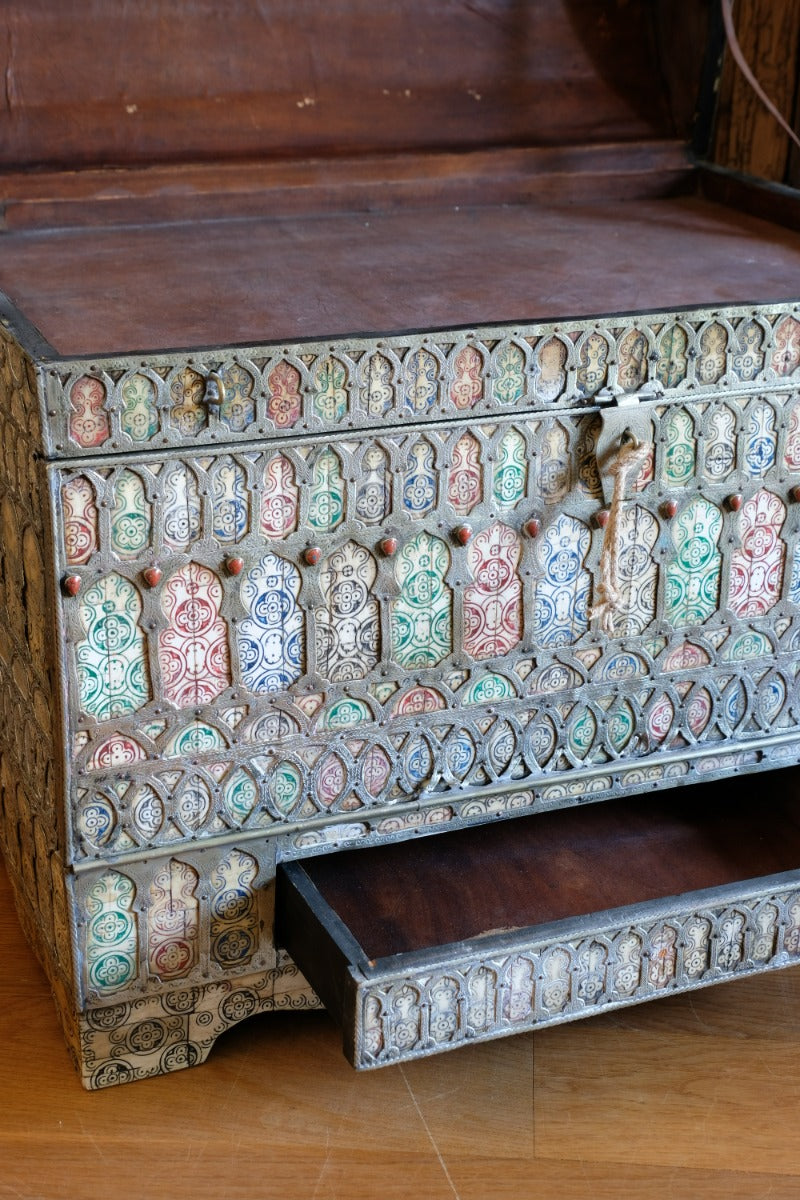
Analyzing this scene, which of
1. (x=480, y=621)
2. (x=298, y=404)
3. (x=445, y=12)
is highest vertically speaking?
(x=445, y=12)

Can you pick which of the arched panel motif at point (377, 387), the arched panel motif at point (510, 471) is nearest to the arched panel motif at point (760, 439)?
the arched panel motif at point (510, 471)

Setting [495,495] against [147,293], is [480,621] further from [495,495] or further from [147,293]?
[147,293]

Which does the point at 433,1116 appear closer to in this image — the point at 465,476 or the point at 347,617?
the point at 347,617

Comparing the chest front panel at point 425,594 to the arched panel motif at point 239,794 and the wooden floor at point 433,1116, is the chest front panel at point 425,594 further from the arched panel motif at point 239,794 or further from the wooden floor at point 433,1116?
the wooden floor at point 433,1116

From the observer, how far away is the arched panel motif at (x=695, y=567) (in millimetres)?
1571

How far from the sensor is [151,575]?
1362 millimetres

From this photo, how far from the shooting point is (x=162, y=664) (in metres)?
1.41

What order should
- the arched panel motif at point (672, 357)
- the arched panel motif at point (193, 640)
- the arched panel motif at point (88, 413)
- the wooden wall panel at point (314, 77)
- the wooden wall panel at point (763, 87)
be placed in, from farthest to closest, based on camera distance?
the wooden wall panel at point (763, 87) < the wooden wall panel at point (314, 77) < the arched panel motif at point (672, 357) < the arched panel motif at point (193, 640) < the arched panel motif at point (88, 413)

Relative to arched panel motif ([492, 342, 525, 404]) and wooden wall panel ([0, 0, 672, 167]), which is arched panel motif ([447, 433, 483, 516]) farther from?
wooden wall panel ([0, 0, 672, 167])

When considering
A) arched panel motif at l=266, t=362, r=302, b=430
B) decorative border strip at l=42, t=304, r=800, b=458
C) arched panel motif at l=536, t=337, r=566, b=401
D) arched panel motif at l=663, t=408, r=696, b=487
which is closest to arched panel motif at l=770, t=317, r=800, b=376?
decorative border strip at l=42, t=304, r=800, b=458

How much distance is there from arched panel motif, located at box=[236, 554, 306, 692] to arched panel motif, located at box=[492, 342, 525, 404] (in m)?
0.25

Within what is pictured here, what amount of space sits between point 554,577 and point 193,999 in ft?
1.80

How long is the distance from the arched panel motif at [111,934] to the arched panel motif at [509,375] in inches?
22.4

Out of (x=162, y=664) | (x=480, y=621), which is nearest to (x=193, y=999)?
(x=162, y=664)
